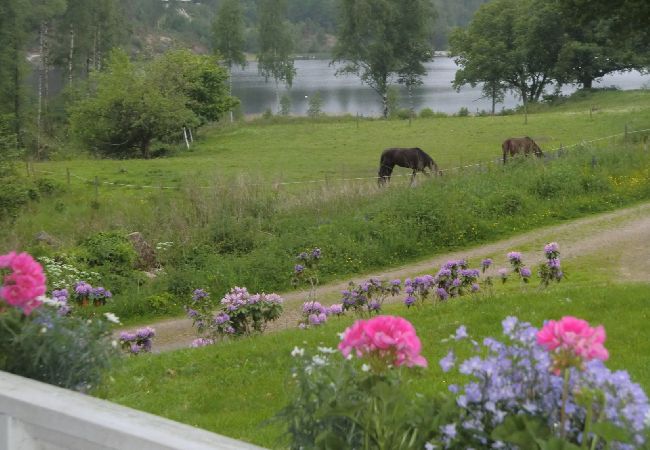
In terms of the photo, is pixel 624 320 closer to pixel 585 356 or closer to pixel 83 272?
pixel 585 356

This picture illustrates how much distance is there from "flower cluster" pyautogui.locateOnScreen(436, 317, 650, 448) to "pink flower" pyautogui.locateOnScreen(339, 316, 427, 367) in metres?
0.13

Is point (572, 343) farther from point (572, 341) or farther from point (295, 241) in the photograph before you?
Result: point (295, 241)

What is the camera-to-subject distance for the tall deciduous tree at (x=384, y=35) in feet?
222

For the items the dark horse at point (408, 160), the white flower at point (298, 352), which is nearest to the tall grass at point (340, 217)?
the dark horse at point (408, 160)

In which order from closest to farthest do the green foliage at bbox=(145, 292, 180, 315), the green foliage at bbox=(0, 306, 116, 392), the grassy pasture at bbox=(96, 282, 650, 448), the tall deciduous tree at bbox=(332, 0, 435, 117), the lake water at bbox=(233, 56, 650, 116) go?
the green foliage at bbox=(0, 306, 116, 392) < the grassy pasture at bbox=(96, 282, 650, 448) < the green foliage at bbox=(145, 292, 180, 315) < the tall deciduous tree at bbox=(332, 0, 435, 117) < the lake water at bbox=(233, 56, 650, 116)

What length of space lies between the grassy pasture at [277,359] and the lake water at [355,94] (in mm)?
50705

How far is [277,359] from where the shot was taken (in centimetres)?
814

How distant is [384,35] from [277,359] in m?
62.5

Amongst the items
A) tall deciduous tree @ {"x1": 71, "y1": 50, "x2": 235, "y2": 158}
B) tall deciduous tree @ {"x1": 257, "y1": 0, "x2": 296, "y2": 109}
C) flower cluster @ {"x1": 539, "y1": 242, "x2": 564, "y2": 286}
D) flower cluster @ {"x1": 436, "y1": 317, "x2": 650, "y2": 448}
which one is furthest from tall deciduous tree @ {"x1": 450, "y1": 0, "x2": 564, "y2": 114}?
flower cluster @ {"x1": 436, "y1": 317, "x2": 650, "y2": 448}

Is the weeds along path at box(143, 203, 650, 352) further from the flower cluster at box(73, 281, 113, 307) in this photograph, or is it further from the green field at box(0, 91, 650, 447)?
the flower cluster at box(73, 281, 113, 307)

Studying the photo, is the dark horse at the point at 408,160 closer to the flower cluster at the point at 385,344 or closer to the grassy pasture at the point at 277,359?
the grassy pasture at the point at 277,359

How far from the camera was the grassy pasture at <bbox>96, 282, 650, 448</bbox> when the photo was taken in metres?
6.56

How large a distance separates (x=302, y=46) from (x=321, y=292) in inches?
5578

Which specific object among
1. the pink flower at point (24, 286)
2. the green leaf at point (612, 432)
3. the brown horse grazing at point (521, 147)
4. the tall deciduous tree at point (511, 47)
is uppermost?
the tall deciduous tree at point (511, 47)
